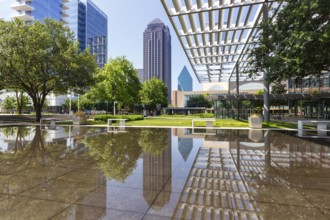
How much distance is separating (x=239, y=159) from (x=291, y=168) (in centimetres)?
155

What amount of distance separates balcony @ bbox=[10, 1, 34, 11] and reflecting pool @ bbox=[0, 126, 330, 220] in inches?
3345

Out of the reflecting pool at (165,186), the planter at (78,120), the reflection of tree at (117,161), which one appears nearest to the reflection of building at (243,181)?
the reflecting pool at (165,186)

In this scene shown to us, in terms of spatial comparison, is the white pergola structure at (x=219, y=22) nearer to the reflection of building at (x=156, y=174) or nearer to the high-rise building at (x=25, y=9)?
the reflection of building at (x=156, y=174)

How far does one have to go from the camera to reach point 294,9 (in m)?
14.7

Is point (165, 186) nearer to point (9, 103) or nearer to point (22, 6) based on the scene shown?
point (9, 103)

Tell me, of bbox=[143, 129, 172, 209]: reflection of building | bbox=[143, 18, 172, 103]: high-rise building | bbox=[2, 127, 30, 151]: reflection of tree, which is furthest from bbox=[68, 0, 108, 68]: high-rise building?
bbox=[143, 129, 172, 209]: reflection of building

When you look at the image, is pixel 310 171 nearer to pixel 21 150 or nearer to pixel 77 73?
pixel 21 150

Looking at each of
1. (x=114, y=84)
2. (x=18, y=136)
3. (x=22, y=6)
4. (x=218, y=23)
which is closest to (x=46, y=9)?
(x=22, y=6)

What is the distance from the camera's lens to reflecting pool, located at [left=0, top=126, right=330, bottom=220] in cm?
373

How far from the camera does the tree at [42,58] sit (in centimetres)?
2558

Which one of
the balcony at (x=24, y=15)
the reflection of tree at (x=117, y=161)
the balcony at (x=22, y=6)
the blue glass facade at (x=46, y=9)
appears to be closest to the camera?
the reflection of tree at (x=117, y=161)

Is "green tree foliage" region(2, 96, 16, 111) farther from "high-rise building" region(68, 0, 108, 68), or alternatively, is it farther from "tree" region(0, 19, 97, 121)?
"high-rise building" region(68, 0, 108, 68)

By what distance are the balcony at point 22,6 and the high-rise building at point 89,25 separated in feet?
119

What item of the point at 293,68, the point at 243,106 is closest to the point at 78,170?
the point at 293,68
